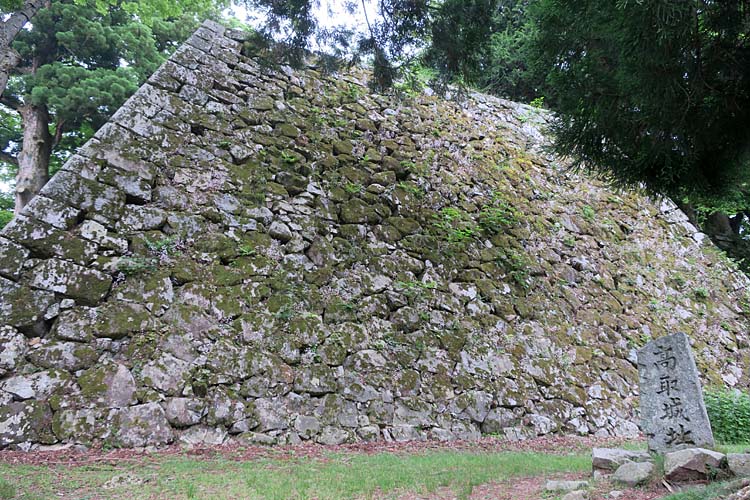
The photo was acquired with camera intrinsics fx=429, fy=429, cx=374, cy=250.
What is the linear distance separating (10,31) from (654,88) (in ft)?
17.4

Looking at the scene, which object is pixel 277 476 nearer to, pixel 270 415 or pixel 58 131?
pixel 270 415

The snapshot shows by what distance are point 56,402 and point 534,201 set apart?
8071mm

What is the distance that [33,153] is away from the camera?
9.57m

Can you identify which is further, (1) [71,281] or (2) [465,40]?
(2) [465,40]

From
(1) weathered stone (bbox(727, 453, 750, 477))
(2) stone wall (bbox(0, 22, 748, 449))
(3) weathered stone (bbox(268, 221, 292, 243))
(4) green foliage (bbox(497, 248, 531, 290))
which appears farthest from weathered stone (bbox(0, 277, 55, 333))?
(4) green foliage (bbox(497, 248, 531, 290))

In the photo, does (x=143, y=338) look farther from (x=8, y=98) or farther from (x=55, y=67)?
(x=8, y=98)

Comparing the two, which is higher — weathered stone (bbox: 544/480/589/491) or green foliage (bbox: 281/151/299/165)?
green foliage (bbox: 281/151/299/165)

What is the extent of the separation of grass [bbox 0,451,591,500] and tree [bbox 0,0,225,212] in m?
7.99

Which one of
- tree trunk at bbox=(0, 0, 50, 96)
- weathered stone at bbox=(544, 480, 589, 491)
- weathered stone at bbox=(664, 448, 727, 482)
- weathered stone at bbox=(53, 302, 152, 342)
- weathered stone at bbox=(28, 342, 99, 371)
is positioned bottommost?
weathered stone at bbox=(544, 480, 589, 491)

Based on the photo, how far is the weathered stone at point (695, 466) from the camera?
112 inches

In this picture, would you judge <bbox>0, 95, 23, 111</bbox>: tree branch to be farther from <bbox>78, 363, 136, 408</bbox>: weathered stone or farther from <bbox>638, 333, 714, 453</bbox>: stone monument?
<bbox>638, 333, 714, 453</bbox>: stone monument

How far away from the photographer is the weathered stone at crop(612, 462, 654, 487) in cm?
297

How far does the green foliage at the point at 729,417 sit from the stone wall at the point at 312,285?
39.6 inches

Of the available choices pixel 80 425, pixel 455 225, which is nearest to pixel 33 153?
pixel 80 425
